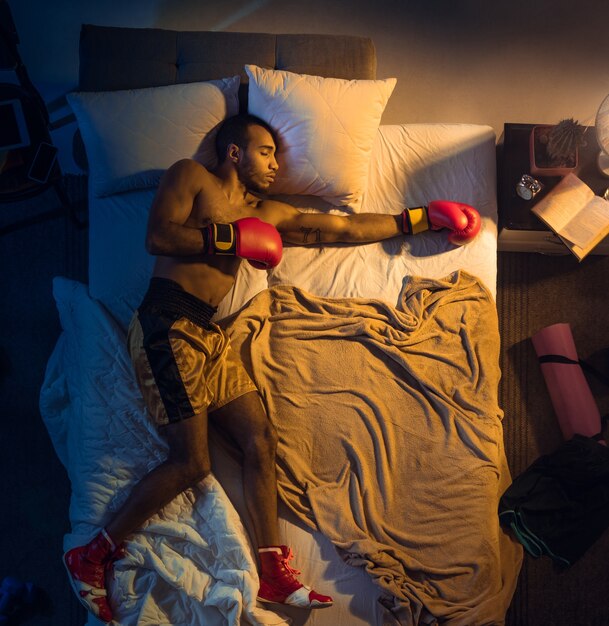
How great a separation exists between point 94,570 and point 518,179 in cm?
205

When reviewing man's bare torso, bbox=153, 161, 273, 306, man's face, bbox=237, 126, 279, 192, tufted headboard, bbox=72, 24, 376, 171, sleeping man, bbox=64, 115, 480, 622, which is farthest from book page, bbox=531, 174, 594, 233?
man's bare torso, bbox=153, 161, 273, 306

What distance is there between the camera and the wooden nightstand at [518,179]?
2.26 meters

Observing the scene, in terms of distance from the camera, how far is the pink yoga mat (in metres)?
2.30

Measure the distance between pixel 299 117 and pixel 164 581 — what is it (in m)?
1.64

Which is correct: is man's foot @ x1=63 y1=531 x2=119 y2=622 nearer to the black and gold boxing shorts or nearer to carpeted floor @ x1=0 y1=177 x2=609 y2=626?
the black and gold boxing shorts

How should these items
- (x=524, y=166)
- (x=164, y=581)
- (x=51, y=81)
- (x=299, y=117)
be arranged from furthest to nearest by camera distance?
(x=51, y=81) → (x=524, y=166) → (x=299, y=117) → (x=164, y=581)

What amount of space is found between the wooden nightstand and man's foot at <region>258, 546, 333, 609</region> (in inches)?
58.2

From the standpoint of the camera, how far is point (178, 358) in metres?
1.92

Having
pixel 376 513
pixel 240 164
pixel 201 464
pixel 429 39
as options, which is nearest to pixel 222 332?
pixel 201 464

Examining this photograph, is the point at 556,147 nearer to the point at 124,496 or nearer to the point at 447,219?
the point at 447,219

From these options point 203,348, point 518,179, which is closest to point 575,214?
point 518,179

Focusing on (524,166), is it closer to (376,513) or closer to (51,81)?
(376,513)

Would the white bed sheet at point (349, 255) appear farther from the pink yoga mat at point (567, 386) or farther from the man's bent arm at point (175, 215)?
the pink yoga mat at point (567, 386)

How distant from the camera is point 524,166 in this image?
90.5 inches
